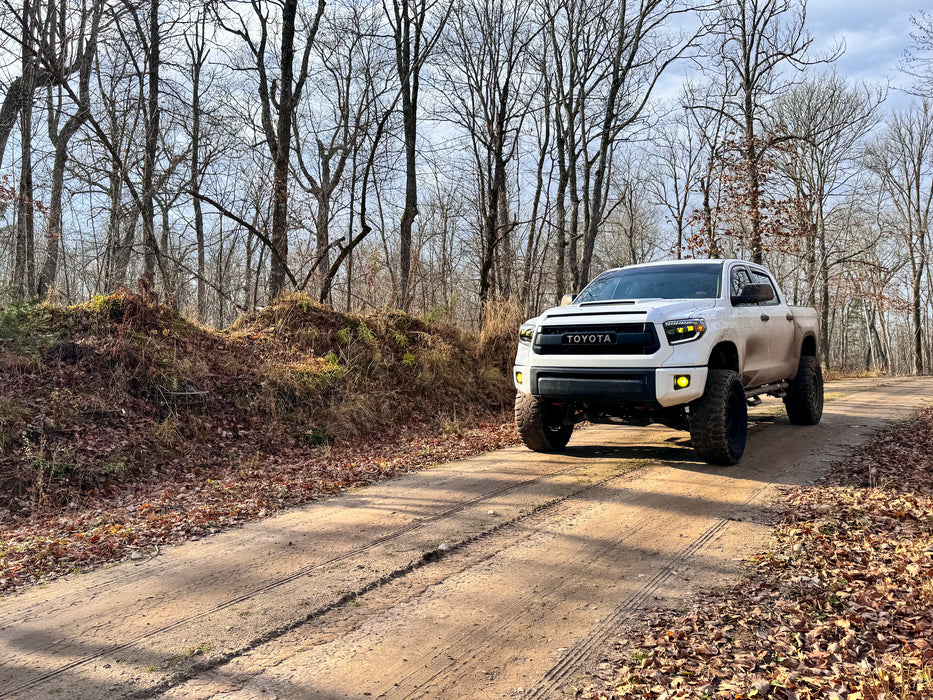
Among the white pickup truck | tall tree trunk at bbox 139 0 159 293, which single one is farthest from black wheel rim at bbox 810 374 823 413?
tall tree trunk at bbox 139 0 159 293

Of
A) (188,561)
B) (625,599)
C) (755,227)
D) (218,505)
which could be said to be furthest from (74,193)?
(755,227)

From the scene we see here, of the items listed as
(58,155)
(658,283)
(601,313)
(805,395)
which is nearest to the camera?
(601,313)

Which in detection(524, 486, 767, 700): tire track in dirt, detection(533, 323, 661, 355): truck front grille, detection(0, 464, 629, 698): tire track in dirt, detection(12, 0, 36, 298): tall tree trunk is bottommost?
detection(524, 486, 767, 700): tire track in dirt

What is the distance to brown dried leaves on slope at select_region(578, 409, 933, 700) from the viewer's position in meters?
2.67

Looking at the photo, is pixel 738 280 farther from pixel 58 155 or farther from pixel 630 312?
pixel 58 155

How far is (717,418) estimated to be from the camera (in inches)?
244

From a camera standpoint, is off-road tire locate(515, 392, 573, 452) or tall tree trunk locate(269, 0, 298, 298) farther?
tall tree trunk locate(269, 0, 298, 298)

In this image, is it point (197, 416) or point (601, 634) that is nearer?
point (601, 634)

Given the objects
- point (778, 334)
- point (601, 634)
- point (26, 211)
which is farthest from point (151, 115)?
point (601, 634)

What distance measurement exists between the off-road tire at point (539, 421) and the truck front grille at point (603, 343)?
745mm

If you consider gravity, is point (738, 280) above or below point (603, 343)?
above

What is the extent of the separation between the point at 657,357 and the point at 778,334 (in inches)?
127

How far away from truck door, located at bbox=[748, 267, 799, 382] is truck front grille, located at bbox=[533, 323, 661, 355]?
2.56 metres

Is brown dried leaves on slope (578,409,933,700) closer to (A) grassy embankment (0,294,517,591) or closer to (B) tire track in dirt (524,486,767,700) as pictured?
(B) tire track in dirt (524,486,767,700)
